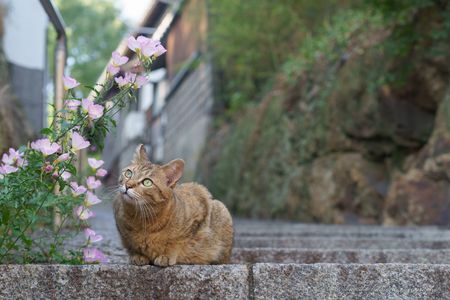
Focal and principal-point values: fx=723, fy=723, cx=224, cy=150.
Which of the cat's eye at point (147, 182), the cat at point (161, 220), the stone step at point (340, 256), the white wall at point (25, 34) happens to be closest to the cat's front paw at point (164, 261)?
the cat at point (161, 220)

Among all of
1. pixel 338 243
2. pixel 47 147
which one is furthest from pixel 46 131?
pixel 338 243

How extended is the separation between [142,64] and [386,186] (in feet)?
24.6

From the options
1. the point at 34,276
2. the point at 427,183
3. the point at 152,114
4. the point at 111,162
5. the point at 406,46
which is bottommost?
the point at 111,162

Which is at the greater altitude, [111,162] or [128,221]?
[128,221]

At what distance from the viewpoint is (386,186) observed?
9859 mm

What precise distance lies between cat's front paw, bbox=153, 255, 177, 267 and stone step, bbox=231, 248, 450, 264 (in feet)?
3.73

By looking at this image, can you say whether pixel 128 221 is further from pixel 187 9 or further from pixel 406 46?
pixel 187 9

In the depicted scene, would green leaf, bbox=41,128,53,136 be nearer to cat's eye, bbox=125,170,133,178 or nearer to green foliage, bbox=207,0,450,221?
cat's eye, bbox=125,170,133,178

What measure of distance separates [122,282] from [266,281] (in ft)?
1.80

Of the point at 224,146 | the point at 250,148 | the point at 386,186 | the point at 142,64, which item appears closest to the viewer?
the point at 142,64

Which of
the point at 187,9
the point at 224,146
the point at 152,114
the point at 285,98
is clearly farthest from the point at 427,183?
the point at 152,114

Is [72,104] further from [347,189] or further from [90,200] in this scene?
[347,189]

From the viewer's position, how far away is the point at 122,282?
8.98ft

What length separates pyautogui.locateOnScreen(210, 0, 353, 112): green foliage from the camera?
1372 centimetres
